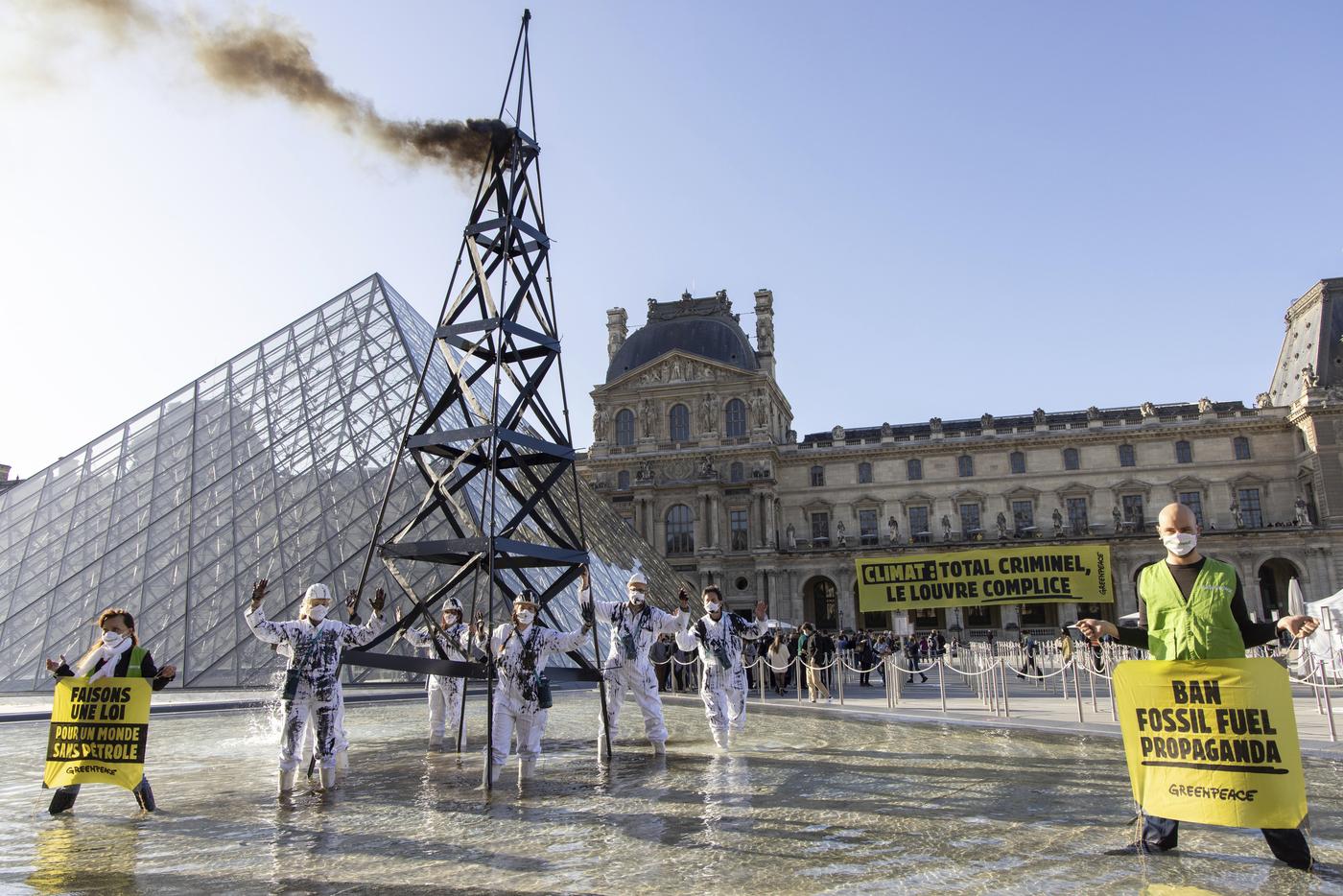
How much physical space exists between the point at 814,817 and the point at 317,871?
99.7 inches

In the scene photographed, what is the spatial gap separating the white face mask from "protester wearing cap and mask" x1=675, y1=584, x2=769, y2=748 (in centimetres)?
453

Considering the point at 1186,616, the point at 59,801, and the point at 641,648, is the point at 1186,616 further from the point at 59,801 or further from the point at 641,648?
the point at 59,801

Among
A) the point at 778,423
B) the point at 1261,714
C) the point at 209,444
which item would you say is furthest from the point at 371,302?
the point at 778,423

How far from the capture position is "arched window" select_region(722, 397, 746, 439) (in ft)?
158

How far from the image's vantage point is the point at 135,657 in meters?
5.79

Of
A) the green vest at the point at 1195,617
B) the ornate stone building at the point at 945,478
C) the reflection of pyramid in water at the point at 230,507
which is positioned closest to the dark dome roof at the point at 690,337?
the ornate stone building at the point at 945,478

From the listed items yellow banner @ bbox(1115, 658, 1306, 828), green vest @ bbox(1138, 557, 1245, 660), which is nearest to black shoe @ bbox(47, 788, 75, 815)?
yellow banner @ bbox(1115, 658, 1306, 828)

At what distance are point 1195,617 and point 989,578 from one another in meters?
12.0

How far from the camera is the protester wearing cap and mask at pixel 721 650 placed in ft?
27.5

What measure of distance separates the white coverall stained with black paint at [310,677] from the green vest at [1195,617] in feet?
15.7

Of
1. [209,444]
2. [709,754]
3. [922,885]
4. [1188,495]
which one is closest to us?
[922,885]

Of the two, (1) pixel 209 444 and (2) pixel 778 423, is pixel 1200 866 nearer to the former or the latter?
(1) pixel 209 444

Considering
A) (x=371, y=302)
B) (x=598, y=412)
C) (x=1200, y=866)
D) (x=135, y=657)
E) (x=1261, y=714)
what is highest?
(x=598, y=412)

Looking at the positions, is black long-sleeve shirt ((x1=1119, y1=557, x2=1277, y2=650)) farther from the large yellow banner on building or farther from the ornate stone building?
the ornate stone building
